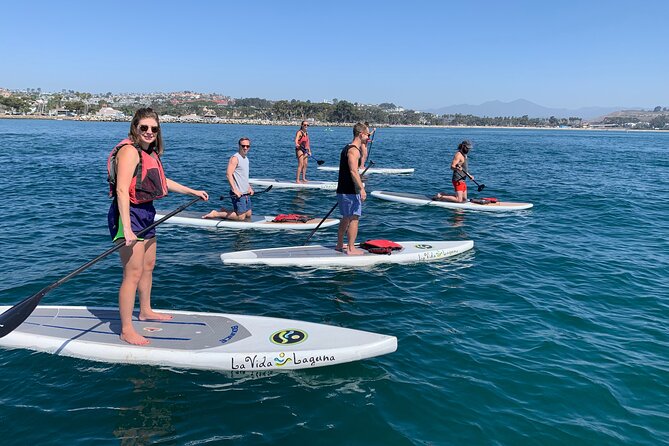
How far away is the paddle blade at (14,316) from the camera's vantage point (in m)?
5.05

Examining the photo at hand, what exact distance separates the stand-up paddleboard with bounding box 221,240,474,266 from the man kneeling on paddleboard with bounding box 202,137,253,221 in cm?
275

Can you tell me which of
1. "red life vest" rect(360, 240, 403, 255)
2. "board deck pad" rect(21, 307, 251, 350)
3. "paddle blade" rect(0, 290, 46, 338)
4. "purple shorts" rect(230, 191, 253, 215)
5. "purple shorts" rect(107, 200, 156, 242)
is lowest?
"board deck pad" rect(21, 307, 251, 350)

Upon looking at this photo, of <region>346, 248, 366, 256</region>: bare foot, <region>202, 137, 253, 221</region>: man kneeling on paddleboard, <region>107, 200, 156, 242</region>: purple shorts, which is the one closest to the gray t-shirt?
<region>202, 137, 253, 221</region>: man kneeling on paddleboard

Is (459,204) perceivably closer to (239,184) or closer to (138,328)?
(239,184)

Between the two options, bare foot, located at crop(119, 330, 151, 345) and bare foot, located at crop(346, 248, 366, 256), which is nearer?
bare foot, located at crop(119, 330, 151, 345)

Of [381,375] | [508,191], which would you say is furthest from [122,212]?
[508,191]

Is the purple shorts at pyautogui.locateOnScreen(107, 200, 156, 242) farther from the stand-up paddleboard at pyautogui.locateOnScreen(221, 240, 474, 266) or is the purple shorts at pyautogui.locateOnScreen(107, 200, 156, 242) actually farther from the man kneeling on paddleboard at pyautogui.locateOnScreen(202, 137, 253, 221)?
the man kneeling on paddleboard at pyautogui.locateOnScreen(202, 137, 253, 221)

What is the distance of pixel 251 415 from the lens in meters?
4.90

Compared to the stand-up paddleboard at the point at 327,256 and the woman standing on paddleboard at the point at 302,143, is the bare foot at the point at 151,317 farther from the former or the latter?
the woman standing on paddleboard at the point at 302,143

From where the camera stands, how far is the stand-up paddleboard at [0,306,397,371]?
5719mm

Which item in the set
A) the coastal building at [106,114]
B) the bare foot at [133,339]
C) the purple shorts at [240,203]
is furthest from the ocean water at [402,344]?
the coastal building at [106,114]

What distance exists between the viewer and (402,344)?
6.61 meters

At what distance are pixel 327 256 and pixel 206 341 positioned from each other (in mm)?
4324

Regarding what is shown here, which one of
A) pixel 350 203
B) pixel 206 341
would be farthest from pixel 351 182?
pixel 206 341
